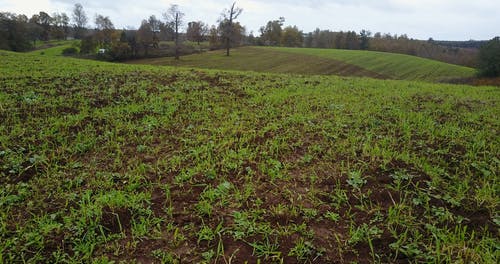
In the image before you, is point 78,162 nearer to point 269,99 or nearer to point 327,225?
point 327,225

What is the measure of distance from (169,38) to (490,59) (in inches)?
2271

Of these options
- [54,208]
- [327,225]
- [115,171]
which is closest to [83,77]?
[115,171]

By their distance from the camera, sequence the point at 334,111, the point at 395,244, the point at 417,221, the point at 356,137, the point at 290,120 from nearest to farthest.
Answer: the point at 395,244 < the point at 417,221 < the point at 356,137 < the point at 290,120 < the point at 334,111

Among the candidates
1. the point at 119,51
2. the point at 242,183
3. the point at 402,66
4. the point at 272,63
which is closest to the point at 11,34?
the point at 119,51

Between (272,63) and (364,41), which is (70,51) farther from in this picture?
(364,41)

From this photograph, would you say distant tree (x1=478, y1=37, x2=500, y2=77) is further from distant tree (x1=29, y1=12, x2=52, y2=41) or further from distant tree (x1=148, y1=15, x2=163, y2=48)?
distant tree (x1=29, y1=12, x2=52, y2=41)

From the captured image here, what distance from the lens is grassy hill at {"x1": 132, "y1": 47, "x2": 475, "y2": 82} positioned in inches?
1596

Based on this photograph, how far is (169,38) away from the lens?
63.4m

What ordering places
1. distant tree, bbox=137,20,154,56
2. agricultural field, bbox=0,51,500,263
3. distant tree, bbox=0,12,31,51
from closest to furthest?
agricultural field, bbox=0,51,500,263, distant tree, bbox=0,12,31,51, distant tree, bbox=137,20,154,56

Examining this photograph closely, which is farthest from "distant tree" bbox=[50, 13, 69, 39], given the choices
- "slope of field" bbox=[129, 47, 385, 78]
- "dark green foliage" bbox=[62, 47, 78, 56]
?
"slope of field" bbox=[129, 47, 385, 78]

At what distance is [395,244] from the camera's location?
270 centimetres

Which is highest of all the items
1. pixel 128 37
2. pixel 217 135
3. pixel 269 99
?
pixel 128 37

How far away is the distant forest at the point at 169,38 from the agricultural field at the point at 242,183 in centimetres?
3761

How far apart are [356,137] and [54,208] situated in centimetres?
500
